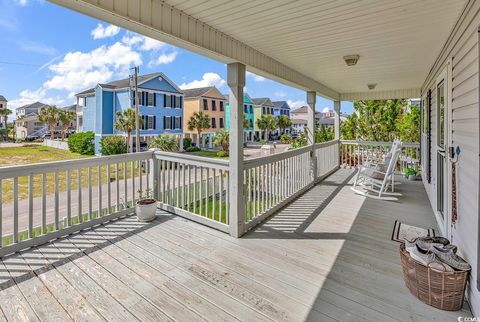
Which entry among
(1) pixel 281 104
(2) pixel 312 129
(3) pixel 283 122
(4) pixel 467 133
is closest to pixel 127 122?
(2) pixel 312 129

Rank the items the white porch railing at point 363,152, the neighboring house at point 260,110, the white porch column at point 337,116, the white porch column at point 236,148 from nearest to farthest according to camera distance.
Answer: the white porch column at point 236,148 → the white porch railing at point 363,152 → the white porch column at point 337,116 → the neighboring house at point 260,110

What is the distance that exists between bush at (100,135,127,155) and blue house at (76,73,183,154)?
1.12m

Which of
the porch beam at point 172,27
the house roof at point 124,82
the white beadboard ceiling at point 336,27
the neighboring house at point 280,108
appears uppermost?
the neighboring house at point 280,108

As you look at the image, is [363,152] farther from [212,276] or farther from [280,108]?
[280,108]

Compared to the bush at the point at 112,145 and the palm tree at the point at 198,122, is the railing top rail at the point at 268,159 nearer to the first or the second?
the bush at the point at 112,145

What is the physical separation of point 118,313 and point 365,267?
2.28 meters

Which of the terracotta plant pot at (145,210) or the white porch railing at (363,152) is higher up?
the white porch railing at (363,152)

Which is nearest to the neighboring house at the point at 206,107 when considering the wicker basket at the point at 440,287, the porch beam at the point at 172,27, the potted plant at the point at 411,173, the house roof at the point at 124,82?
the house roof at the point at 124,82

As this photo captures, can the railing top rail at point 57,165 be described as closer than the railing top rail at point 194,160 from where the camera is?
Yes

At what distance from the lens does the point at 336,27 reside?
2.91 meters

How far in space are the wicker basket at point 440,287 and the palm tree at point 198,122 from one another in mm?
25805

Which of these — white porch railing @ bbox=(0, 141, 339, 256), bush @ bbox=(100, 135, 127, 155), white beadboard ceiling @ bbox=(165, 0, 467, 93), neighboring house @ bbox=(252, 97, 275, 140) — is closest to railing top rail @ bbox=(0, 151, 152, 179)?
white porch railing @ bbox=(0, 141, 339, 256)

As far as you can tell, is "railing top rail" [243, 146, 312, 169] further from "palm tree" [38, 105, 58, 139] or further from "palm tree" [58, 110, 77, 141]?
"palm tree" [38, 105, 58, 139]

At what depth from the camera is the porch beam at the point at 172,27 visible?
1.99 m
